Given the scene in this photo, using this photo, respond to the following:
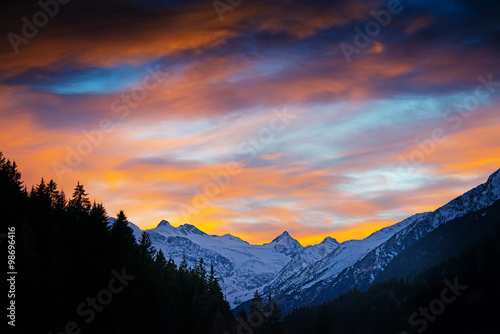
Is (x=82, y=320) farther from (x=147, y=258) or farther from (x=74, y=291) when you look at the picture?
(x=147, y=258)

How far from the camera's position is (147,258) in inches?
4242

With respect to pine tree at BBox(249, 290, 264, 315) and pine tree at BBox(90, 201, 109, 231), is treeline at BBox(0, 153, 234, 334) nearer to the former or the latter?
pine tree at BBox(90, 201, 109, 231)

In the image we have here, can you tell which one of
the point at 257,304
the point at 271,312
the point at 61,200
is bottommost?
the point at 271,312

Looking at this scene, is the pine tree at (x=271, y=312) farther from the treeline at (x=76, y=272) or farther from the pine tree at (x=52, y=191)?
the pine tree at (x=52, y=191)

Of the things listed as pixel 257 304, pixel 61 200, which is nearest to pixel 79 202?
pixel 61 200

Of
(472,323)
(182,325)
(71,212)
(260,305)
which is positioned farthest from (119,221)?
(472,323)

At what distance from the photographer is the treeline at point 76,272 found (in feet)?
199

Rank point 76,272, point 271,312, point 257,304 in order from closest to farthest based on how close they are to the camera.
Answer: point 76,272, point 257,304, point 271,312

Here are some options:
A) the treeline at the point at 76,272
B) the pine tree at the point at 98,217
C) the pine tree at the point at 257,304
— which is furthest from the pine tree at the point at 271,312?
the pine tree at the point at 98,217

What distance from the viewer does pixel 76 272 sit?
7162 centimetres

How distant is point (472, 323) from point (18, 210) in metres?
171

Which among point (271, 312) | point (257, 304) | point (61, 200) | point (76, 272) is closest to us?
point (76, 272)

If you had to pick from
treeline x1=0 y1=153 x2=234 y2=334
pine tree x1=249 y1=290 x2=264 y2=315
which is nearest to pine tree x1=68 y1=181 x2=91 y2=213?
treeline x1=0 y1=153 x2=234 y2=334

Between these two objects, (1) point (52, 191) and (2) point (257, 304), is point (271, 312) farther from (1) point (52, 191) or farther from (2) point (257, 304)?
(1) point (52, 191)
